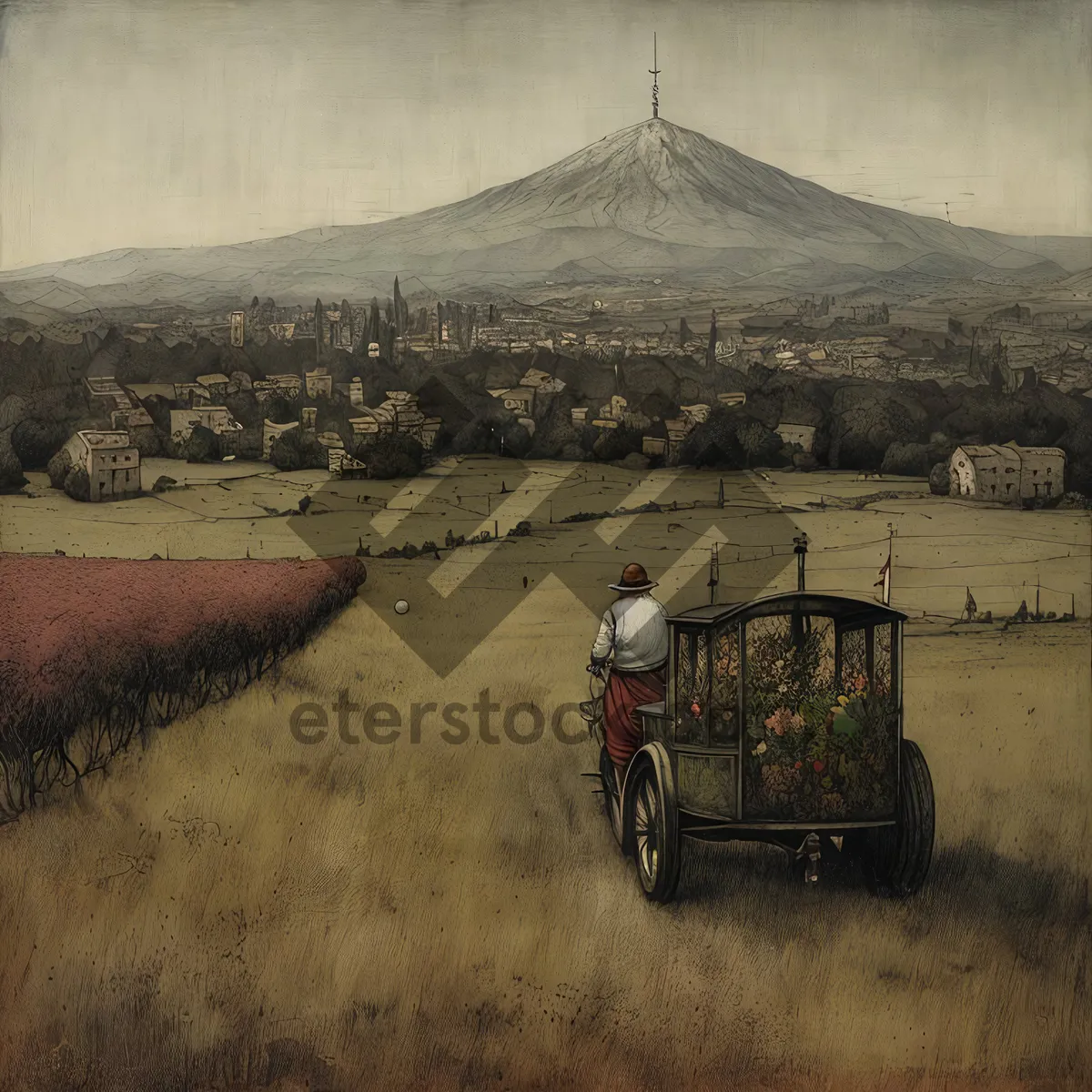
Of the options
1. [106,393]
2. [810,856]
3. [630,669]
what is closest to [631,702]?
[630,669]

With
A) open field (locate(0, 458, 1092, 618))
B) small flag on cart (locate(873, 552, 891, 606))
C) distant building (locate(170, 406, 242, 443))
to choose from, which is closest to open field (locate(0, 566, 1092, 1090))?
open field (locate(0, 458, 1092, 618))

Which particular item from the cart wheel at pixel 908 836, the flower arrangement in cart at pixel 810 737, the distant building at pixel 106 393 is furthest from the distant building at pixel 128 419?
the cart wheel at pixel 908 836

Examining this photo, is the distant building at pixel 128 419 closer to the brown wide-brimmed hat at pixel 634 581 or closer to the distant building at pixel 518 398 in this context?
the distant building at pixel 518 398

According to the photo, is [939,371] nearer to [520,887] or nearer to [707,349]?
[707,349]

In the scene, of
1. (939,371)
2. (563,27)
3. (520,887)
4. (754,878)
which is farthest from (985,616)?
(563,27)

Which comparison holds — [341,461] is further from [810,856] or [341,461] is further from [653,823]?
[810,856]

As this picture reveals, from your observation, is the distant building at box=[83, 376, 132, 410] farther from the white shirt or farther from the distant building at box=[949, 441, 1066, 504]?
the distant building at box=[949, 441, 1066, 504]
